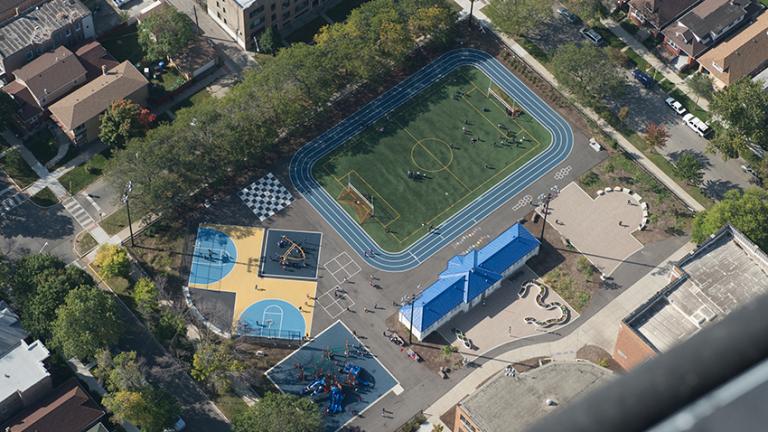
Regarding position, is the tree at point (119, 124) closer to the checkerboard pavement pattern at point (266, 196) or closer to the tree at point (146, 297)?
the checkerboard pavement pattern at point (266, 196)

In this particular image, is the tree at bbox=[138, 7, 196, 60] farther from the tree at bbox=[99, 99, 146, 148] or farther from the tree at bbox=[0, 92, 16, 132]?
the tree at bbox=[0, 92, 16, 132]

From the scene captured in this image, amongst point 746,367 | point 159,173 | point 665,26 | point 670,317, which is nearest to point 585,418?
point 746,367

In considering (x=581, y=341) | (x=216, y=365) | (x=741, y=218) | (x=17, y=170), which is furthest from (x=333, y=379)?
(x=741, y=218)

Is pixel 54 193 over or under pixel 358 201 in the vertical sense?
under

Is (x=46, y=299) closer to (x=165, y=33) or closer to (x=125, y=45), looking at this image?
(x=165, y=33)

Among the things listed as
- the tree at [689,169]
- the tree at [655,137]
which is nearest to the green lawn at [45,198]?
the tree at [655,137]

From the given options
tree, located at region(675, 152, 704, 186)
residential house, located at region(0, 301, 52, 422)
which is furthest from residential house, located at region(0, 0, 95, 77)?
tree, located at region(675, 152, 704, 186)
